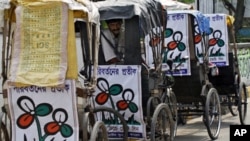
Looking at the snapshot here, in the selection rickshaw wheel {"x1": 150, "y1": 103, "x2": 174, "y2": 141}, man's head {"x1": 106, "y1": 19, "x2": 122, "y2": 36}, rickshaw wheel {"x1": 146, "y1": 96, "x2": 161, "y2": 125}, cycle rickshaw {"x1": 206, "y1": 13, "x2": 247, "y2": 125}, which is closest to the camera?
rickshaw wheel {"x1": 150, "y1": 103, "x2": 174, "y2": 141}

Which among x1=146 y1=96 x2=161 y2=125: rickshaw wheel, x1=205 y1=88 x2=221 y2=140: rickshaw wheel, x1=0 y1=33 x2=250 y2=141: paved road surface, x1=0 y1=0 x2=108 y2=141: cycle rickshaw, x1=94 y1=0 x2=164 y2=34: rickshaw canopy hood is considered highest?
x1=94 y1=0 x2=164 y2=34: rickshaw canopy hood

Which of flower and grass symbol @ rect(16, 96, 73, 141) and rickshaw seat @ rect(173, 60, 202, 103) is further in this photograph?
rickshaw seat @ rect(173, 60, 202, 103)

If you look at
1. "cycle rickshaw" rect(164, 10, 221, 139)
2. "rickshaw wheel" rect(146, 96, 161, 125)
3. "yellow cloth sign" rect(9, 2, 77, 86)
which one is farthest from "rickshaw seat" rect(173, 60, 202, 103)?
"yellow cloth sign" rect(9, 2, 77, 86)

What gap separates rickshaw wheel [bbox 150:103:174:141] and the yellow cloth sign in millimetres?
1879

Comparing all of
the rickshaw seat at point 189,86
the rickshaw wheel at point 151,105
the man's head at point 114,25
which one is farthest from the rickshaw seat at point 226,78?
the man's head at point 114,25

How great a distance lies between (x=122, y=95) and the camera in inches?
320

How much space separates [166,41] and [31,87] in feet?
13.9

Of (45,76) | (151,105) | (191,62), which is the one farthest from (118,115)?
(191,62)

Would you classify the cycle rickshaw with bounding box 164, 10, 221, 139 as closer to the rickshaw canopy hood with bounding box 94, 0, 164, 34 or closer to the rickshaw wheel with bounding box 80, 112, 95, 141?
the rickshaw canopy hood with bounding box 94, 0, 164, 34

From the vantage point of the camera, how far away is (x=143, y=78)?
8.20 meters

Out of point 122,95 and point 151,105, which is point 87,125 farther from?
point 151,105

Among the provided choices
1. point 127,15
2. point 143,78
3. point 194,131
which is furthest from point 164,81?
point 194,131

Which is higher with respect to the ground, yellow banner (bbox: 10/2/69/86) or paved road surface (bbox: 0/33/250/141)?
yellow banner (bbox: 10/2/69/86)

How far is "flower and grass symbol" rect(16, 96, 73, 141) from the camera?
6453 mm
